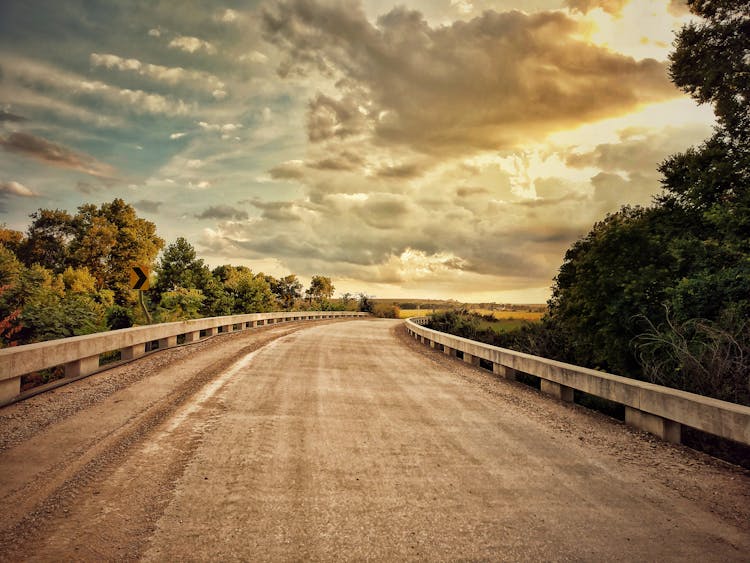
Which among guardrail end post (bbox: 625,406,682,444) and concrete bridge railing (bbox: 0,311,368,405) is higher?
concrete bridge railing (bbox: 0,311,368,405)

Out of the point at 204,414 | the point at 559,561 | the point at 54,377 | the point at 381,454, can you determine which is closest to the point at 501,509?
the point at 559,561

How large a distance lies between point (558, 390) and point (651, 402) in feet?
7.27

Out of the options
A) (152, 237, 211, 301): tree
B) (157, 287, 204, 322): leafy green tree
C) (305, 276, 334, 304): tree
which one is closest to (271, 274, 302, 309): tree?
(305, 276, 334, 304): tree

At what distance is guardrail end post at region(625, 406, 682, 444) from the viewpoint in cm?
525

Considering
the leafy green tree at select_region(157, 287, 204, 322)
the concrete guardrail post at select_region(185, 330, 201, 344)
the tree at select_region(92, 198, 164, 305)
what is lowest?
the concrete guardrail post at select_region(185, 330, 201, 344)

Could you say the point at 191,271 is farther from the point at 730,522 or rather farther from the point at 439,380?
the point at 730,522

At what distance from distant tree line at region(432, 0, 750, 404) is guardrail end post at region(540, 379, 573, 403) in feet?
4.19

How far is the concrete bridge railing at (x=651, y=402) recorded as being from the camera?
14.4 ft

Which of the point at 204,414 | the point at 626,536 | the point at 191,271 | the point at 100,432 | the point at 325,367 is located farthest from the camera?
→ the point at 191,271

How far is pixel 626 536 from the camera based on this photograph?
116 inches

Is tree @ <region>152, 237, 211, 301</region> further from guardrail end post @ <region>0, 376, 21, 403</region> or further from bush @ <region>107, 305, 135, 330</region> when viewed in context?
guardrail end post @ <region>0, 376, 21, 403</region>

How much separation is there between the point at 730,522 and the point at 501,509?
171 cm

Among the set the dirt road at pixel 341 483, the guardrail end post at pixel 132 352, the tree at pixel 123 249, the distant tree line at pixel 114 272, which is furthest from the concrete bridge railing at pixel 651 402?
the tree at pixel 123 249

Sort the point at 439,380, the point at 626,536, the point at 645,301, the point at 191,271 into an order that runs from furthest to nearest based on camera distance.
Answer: the point at 191,271
the point at 645,301
the point at 439,380
the point at 626,536
